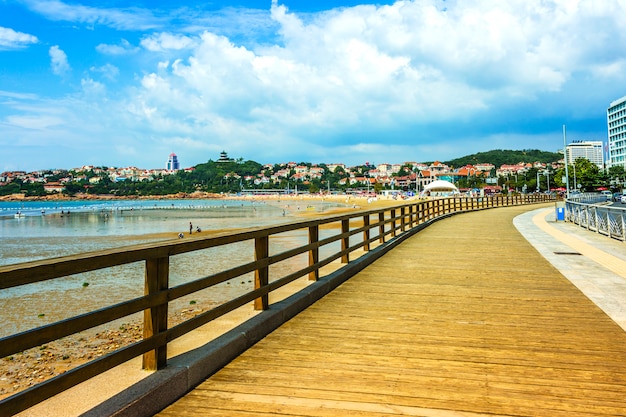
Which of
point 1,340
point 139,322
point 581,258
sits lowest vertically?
point 139,322

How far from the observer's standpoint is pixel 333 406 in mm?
3348

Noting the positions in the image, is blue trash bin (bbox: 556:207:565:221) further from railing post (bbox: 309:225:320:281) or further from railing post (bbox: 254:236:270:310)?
railing post (bbox: 254:236:270:310)

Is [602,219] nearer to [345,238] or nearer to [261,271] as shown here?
[345,238]

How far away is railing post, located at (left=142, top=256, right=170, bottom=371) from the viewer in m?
3.46

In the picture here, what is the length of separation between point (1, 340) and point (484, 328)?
187 inches

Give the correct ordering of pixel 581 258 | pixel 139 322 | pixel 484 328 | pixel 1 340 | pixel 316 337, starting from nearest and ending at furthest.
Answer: pixel 1 340 → pixel 316 337 → pixel 484 328 → pixel 139 322 → pixel 581 258

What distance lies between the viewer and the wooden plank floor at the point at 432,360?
3.38 metres

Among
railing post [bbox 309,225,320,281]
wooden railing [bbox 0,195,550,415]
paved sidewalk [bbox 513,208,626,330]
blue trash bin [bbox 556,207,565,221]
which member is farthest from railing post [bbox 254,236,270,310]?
blue trash bin [bbox 556,207,565,221]

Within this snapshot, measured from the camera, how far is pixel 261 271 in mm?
5402

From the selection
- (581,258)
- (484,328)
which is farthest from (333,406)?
(581,258)

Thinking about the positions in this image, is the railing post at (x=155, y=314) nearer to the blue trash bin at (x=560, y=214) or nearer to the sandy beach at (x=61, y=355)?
the sandy beach at (x=61, y=355)

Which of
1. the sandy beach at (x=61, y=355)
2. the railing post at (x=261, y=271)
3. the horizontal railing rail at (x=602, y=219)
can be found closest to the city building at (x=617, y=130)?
the horizontal railing rail at (x=602, y=219)

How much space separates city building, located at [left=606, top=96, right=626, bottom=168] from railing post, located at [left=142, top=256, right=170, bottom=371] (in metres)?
176

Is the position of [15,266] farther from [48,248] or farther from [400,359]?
[48,248]
